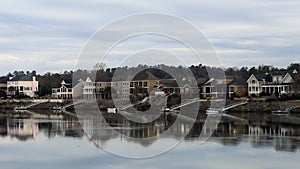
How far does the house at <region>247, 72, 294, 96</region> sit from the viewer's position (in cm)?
3784

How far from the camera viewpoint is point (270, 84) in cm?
3928

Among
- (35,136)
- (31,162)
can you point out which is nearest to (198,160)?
(31,162)

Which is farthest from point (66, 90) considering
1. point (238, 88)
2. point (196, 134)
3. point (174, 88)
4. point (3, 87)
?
point (196, 134)

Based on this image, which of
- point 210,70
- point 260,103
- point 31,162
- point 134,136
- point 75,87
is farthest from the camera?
point 75,87

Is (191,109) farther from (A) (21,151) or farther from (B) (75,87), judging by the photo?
(A) (21,151)

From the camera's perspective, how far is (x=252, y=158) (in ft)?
41.9

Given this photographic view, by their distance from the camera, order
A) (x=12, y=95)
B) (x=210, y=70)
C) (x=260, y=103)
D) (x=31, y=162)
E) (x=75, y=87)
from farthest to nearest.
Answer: (x=12, y=95)
(x=75, y=87)
(x=210, y=70)
(x=260, y=103)
(x=31, y=162)

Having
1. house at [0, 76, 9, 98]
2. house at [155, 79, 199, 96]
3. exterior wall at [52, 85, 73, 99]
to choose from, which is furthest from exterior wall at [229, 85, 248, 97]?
house at [0, 76, 9, 98]

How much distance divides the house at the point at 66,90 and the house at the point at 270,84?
15.8 meters

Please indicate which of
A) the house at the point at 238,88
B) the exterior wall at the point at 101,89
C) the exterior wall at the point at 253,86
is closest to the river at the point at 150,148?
the house at the point at 238,88

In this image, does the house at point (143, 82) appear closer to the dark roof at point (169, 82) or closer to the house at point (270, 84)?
the dark roof at point (169, 82)

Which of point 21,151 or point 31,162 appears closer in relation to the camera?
point 31,162

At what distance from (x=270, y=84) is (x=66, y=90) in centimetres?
2080

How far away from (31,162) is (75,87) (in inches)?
1358
